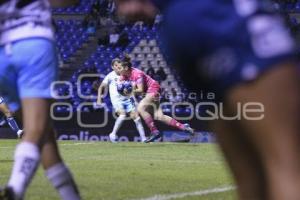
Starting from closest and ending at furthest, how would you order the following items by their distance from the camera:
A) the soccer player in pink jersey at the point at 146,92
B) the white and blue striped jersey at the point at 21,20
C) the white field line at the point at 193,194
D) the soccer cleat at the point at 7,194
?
the soccer cleat at the point at 7,194
the white and blue striped jersey at the point at 21,20
the white field line at the point at 193,194
the soccer player in pink jersey at the point at 146,92

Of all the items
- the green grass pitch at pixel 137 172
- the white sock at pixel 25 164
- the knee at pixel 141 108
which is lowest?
the knee at pixel 141 108

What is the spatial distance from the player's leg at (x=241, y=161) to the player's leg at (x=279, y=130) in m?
0.23

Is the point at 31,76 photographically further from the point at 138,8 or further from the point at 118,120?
the point at 118,120

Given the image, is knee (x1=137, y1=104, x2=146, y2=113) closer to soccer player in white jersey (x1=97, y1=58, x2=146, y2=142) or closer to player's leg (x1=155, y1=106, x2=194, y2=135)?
soccer player in white jersey (x1=97, y1=58, x2=146, y2=142)

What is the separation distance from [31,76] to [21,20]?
0.31 metres

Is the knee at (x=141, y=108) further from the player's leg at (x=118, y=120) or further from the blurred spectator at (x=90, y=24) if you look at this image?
the blurred spectator at (x=90, y=24)

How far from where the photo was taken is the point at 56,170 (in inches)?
178

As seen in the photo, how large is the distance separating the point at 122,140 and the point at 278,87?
15.6 m

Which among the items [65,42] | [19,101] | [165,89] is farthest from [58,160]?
[65,42]

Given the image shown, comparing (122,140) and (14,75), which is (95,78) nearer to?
(122,140)

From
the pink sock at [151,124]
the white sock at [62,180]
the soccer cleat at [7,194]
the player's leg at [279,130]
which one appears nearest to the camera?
the player's leg at [279,130]

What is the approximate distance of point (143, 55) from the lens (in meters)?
24.2

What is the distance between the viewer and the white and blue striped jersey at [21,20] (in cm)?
438

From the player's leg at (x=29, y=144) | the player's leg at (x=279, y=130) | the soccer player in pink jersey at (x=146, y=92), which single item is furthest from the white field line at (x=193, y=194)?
the soccer player in pink jersey at (x=146, y=92)
